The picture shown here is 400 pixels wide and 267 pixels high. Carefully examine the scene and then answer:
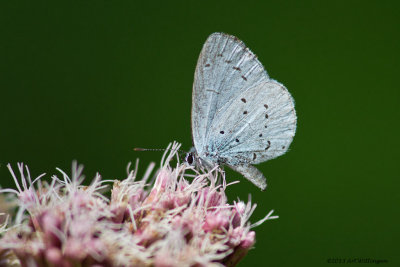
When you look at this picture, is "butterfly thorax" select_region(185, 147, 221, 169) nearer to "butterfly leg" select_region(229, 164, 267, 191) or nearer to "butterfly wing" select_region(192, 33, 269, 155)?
"butterfly wing" select_region(192, 33, 269, 155)

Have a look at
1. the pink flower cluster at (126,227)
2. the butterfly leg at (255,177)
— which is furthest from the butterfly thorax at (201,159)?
the pink flower cluster at (126,227)

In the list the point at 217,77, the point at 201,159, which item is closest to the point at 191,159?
the point at 201,159

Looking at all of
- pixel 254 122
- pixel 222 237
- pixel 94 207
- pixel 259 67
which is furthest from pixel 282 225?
pixel 94 207

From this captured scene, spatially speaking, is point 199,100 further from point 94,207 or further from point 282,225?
point 282,225

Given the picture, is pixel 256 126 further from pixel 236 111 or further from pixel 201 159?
pixel 201 159

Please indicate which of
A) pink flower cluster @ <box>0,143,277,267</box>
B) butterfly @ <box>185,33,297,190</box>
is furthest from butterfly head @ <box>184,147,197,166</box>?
pink flower cluster @ <box>0,143,277,267</box>
